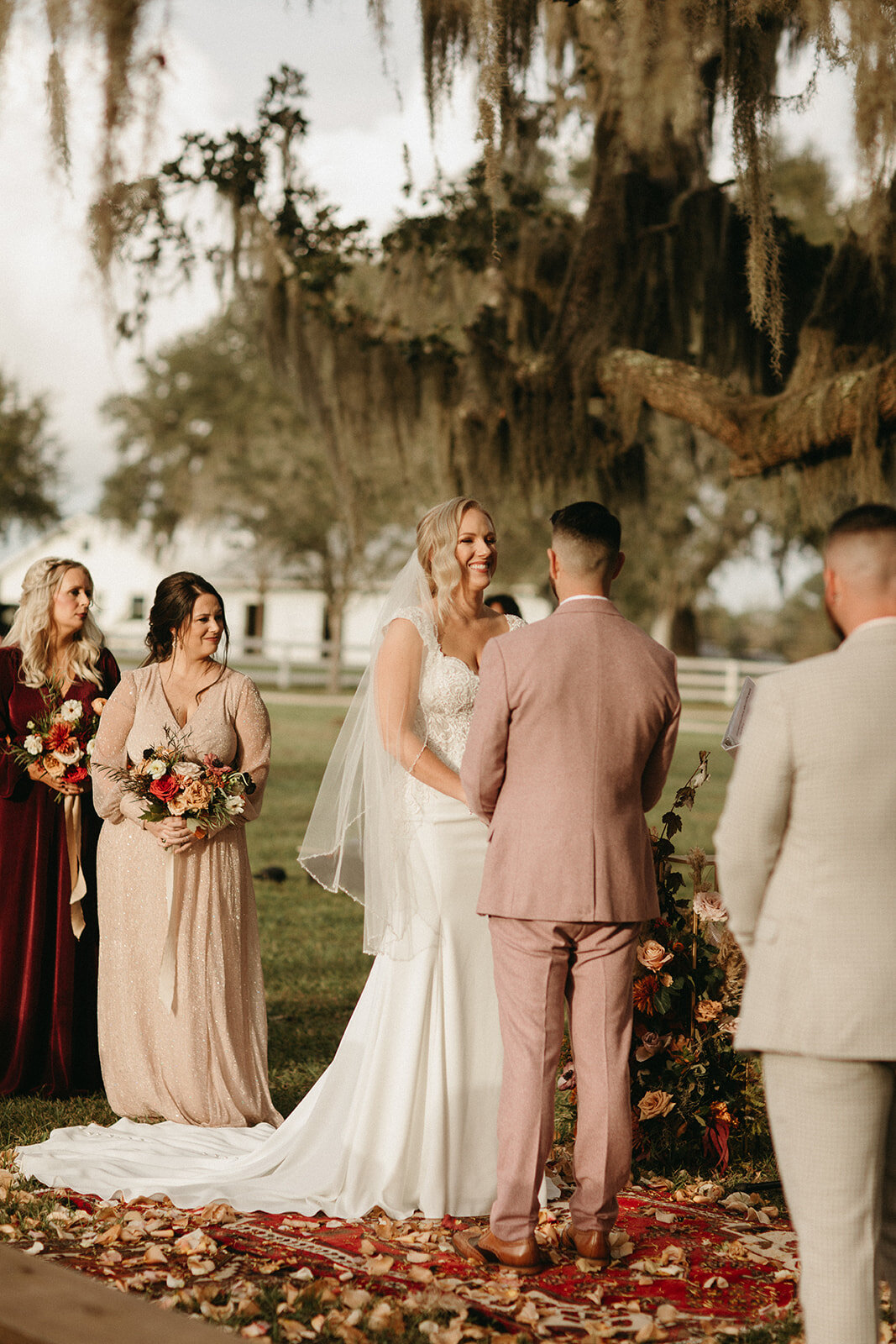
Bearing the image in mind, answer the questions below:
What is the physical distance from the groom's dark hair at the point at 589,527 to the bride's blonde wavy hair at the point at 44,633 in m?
2.93

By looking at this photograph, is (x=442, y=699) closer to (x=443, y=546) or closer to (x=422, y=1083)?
(x=443, y=546)

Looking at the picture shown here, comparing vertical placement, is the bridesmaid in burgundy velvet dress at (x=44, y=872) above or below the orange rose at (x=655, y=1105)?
above

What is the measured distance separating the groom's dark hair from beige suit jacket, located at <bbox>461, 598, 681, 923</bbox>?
0.16 meters

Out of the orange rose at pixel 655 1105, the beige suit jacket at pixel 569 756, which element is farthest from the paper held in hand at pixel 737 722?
the orange rose at pixel 655 1105

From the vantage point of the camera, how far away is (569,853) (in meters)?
3.70

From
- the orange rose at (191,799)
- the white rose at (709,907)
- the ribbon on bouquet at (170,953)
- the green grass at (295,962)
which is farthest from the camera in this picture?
the green grass at (295,962)

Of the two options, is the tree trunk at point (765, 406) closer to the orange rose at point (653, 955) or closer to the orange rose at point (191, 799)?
the orange rose at point (653, 955)

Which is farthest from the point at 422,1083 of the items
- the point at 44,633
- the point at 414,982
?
the point at 44,633

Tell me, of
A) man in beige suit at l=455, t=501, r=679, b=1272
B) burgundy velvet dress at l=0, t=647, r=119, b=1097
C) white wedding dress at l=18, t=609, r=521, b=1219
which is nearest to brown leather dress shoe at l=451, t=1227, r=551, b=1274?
man in beige suit at l=455, t=501, r=679, b=1272

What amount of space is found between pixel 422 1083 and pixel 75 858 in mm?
2272

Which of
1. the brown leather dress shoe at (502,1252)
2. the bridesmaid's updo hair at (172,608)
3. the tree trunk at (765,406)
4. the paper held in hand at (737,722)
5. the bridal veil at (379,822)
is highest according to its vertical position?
the tree trunk at (765,406)

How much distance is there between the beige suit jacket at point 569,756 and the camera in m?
3.70

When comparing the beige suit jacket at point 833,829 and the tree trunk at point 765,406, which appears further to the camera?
the tree trunk at point 765,406

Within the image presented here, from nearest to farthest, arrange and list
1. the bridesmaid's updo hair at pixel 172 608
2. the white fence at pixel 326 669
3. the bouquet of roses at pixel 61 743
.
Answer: the bridesmaid's updo hair at pixel 172 608, the bouquet of roses at pixel 61 743, the white fence at pixel 326 669
